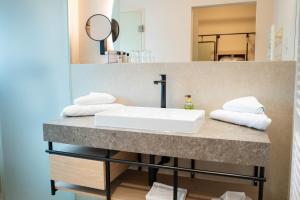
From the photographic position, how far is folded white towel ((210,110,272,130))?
1.06 meters

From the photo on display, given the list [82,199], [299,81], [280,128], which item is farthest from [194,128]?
[82,199]

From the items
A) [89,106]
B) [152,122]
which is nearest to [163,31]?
[89,106]

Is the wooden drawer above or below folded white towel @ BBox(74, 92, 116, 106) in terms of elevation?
below

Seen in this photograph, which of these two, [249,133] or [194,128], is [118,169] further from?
[249,133]

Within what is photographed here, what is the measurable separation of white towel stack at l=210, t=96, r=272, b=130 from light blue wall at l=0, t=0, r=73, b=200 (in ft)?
3.88

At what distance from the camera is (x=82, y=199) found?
1876mm

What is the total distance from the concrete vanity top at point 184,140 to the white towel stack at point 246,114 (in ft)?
0.10

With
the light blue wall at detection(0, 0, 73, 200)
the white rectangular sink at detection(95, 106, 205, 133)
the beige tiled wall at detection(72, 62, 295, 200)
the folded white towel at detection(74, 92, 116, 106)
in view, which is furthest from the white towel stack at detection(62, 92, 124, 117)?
the light blue wall at detection(0, 0, 73, 200)

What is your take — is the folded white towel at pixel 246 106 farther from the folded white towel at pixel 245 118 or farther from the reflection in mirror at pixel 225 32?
the reflection in mirror at pixel 225 32

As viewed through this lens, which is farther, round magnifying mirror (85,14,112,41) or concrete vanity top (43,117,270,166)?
round magnifying mirror (85,14,112,41)

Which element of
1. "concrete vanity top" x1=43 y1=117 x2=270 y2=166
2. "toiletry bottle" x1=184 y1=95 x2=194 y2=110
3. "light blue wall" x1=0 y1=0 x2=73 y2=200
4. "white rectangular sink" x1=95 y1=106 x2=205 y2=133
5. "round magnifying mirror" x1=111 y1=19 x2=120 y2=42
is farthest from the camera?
"round magnifying mirror" x1=111 y1=19 x2=120 y2=42

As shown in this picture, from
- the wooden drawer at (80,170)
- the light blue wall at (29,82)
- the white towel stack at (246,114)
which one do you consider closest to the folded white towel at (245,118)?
the white towel stack at (246,114)

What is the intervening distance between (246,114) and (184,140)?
0.37m

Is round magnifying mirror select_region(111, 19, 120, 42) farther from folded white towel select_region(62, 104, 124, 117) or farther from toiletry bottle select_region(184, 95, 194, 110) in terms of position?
toiletry bottle select_region(184, 95, 194, 110)
